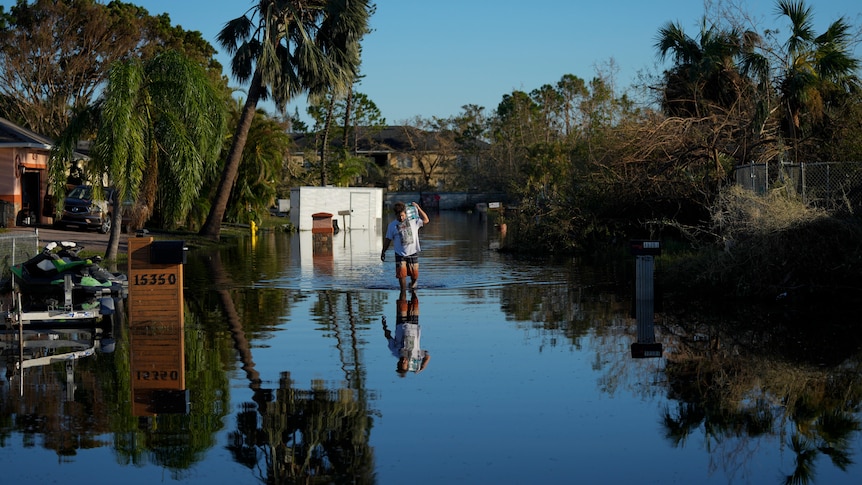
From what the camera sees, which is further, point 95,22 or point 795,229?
point 95,22

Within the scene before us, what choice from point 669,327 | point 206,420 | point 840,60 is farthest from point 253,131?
point 206,420

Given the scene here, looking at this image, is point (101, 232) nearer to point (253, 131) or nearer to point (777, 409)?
point (253, 131)

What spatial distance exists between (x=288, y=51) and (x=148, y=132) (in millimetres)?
11891

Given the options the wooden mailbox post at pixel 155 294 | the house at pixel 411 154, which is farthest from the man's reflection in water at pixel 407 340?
the house at pixel 411 154

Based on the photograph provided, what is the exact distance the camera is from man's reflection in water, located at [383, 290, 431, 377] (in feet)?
36.5

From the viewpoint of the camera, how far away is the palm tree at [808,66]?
77.9 ft

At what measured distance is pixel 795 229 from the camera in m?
16.3

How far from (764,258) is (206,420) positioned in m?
11.0

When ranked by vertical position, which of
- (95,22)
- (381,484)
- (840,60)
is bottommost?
(381,484)

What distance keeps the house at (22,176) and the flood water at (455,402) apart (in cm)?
2067

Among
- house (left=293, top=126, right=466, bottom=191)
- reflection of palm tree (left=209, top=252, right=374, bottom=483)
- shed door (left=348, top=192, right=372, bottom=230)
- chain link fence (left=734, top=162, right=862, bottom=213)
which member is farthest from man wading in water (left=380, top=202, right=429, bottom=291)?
house (left=293, top=126, right=466, bottom=191)

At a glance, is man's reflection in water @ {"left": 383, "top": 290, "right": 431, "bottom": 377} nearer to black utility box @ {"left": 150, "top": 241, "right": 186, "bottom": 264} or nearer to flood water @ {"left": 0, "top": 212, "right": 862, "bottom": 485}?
flood water @ {"left": 0, "top": 212, "right": 862, "bottom": 485}

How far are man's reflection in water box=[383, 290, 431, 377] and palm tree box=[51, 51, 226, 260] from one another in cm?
982

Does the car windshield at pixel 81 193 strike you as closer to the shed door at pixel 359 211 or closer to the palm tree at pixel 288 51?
the palm tree at pixel 288 51
